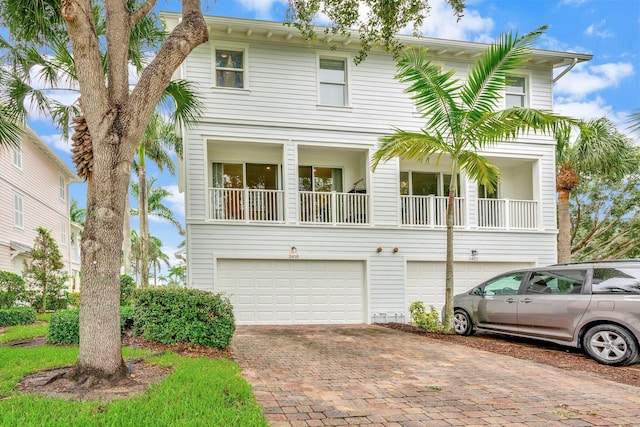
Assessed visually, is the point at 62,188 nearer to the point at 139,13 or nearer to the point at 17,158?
the point at 17,158

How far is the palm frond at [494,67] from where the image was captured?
9.20 meters

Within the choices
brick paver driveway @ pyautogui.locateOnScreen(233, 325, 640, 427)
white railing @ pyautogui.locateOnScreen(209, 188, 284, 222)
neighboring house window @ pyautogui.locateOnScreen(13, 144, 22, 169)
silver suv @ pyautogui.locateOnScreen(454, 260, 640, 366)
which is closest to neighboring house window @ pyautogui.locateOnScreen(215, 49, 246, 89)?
white railing @ pyautogui.locateOnScreen(209, 188, 284, 222)

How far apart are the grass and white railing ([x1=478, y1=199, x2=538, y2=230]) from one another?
10.5 meters

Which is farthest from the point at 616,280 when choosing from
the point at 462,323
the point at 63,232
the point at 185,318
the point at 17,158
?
the point at 63,232

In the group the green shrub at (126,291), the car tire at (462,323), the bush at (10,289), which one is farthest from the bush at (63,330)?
the car tire at (462,323)

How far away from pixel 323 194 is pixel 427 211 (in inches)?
133

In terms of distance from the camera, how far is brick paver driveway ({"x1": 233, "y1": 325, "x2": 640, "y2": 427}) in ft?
14.1

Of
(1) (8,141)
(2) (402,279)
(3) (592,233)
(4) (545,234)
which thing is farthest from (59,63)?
(3) (592,233)

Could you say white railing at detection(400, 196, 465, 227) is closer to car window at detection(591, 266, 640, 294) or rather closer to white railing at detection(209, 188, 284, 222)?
white railing at detection(209, 188, 284, 222)

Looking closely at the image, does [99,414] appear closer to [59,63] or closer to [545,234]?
[59,63]

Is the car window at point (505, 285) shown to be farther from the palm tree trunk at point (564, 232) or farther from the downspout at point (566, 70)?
the downspout at point (566, 70)

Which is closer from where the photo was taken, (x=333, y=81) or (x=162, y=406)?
(x=162, y=406)

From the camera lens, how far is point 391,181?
12922 millimetres

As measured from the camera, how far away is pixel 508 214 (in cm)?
1365
